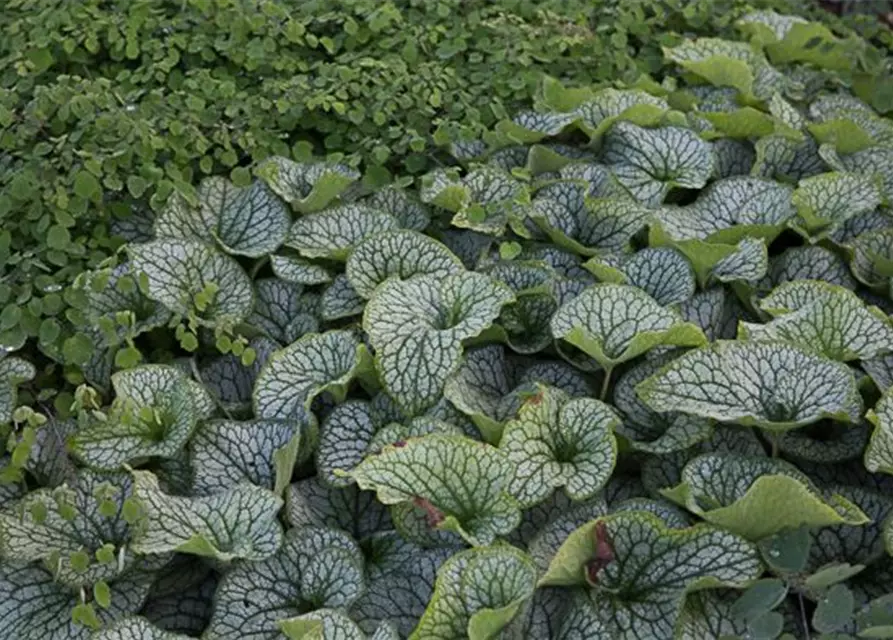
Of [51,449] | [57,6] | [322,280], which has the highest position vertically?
[57,6]

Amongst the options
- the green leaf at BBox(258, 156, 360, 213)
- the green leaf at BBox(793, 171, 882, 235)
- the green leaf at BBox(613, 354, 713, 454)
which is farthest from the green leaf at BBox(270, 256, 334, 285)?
the green leaf at BBox(793, 171, 882, 235)

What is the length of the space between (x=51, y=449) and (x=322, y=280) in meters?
0.56

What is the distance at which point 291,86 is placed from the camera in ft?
8.66

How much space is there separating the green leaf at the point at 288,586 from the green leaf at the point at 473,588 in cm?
15

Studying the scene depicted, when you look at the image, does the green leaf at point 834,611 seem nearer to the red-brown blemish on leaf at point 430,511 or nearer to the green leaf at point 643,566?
the green leaf at point 643,566

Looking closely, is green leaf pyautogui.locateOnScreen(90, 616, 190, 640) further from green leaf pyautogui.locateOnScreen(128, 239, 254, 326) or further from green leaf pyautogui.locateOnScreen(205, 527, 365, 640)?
green leaf pyautogui.locateOnScreen(128, 239, 254, 326)

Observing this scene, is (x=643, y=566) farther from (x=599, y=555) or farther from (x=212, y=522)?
(x=212, y=522)

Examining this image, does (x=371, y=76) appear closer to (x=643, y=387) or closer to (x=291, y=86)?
(x=291, y=86)

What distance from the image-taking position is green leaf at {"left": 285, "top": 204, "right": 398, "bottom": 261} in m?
2.38

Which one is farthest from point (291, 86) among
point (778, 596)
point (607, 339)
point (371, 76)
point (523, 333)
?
point (778, 596)

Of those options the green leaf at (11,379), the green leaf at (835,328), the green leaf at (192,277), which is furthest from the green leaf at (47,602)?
the green leaf at (835,328)

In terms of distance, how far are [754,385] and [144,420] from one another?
3.17 ft

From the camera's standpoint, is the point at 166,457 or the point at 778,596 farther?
the point at 166,457

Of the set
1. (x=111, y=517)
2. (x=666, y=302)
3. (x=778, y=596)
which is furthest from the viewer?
(x=666, y=302)
